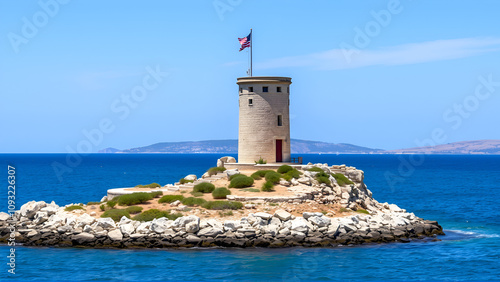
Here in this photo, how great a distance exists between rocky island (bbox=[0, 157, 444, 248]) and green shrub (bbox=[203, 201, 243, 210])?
6 centimetres

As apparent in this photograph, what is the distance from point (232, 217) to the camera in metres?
39.4

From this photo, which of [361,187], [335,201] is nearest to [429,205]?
[361,187]

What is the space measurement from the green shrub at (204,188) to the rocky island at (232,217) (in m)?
0.07

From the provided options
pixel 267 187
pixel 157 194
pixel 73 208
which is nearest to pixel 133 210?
pixel 157 194

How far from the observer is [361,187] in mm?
49781

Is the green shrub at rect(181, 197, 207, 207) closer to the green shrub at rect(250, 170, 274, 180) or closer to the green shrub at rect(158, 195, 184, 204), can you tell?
the green shrub at rect(158, 195, 184, 204)

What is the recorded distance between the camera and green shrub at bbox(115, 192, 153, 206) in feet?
140

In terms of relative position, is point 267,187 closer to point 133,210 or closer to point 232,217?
point 232,217

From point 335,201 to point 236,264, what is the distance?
1329 centimetres

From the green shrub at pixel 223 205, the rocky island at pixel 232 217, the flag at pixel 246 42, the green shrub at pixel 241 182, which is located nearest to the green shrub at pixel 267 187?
the rocky island at pixel 232 217

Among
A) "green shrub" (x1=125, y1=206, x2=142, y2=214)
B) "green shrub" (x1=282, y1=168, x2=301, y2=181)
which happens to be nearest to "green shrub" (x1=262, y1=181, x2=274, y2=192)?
"green shrub" (x1=282, y1=168, x2=301, y2=181)

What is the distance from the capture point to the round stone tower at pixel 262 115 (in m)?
49.8

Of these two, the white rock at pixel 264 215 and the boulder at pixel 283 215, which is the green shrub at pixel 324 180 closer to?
the boulder at pixel 283 215

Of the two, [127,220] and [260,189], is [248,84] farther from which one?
[127,220]
